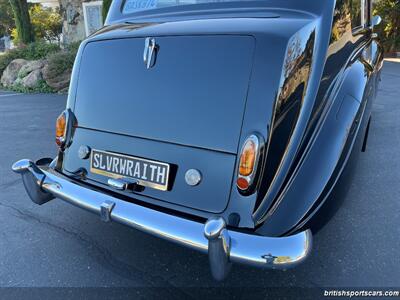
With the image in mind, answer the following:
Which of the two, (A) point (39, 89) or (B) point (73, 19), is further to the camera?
(B) point (73, 19)

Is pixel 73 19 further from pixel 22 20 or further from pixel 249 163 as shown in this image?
pixel 249 163

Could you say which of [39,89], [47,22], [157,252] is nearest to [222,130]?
[157,252]

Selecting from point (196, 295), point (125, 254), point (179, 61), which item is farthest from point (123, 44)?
point (196, 295)

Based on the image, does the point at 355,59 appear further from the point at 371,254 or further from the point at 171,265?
the point at 171,265

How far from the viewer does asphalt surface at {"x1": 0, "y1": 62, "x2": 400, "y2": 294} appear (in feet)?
7.91

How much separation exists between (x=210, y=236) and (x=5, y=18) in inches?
1550

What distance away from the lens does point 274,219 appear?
6.29 ft

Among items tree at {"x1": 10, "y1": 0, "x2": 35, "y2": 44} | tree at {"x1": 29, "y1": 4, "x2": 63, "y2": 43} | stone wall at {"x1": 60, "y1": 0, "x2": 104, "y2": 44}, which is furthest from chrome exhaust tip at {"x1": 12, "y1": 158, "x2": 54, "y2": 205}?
tree at {"x1": 29, "y1": 4, "x2": 63, "y2": 43}

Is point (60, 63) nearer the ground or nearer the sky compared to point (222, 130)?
nearer the ground

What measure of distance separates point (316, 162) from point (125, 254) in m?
1.51

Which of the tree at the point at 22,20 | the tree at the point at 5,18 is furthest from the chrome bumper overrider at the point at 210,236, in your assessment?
the tree at the point at 5,18

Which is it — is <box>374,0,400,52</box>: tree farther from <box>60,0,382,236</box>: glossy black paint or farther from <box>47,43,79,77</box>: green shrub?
<box>60,0,382,236</box>: glossy black paint

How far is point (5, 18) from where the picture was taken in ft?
113

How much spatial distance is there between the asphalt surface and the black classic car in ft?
1.69
